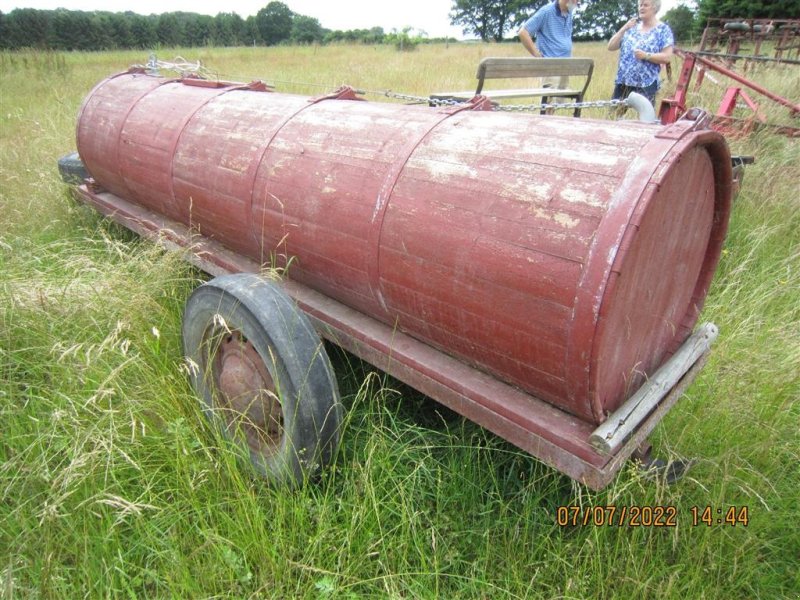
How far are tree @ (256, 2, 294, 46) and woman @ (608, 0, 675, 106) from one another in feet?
193

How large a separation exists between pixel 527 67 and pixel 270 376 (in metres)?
3.68

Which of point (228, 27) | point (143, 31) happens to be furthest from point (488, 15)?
point (143, 31)

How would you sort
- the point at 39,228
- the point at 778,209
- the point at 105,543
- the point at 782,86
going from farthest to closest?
the point at 782,86, the point at 39,228, the point at 778,209, the point at 105,543

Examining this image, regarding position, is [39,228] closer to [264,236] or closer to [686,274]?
[264,236]

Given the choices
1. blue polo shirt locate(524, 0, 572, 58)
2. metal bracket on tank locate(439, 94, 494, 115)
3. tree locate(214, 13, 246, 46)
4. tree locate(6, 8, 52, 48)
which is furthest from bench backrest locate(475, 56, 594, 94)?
tree locate(214, 13, 246, 46)

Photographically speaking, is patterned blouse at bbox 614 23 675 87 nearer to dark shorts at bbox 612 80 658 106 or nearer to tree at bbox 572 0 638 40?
dark shorts at bbox 612 80 658 106

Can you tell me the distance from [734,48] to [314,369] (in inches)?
658

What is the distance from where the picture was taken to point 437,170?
1.99m

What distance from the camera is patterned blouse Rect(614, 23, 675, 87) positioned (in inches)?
206

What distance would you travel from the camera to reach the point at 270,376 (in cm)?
216

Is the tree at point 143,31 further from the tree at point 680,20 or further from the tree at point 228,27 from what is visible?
the tree at point 680,20

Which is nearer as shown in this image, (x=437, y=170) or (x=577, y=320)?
(x=577, y=320)

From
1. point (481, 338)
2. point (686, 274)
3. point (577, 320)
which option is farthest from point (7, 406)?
point (686, 274)
